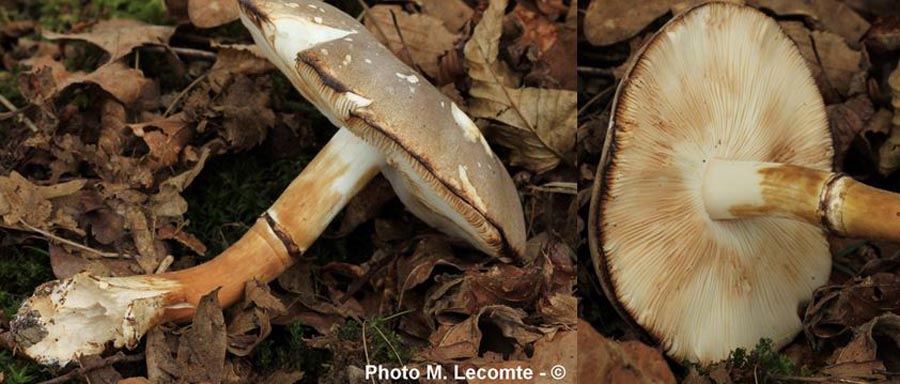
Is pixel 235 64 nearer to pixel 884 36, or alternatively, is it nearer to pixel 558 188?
pixel 558 188

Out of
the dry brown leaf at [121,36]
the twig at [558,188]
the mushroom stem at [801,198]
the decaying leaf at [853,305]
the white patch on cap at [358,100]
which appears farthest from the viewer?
the dry brown leaf at [121,36]

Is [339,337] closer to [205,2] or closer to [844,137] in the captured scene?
[205,2]

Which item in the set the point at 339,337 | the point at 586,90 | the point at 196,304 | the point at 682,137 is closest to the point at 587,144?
the point at 586,90

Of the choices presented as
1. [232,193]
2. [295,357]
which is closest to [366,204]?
[232,193]

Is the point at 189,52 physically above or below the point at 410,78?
below

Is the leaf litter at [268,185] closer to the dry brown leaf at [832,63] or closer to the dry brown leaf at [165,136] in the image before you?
the dry brown leaf at [165,136]

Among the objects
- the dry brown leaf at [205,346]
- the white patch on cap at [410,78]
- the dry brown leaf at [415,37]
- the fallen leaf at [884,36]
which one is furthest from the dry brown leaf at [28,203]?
the fallen leaf at [884,36]

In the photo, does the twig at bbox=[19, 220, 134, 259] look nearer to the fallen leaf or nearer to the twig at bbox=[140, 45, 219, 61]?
the twig at bbox=[140, 45, 219, 61]
